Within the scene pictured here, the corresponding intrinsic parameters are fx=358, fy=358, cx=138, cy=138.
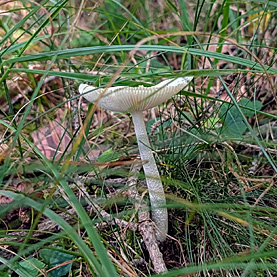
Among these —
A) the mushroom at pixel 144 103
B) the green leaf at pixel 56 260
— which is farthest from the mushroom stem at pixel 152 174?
the green leaf at pixel 56 260

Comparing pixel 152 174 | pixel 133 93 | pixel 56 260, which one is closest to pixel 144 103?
pixel 133 93

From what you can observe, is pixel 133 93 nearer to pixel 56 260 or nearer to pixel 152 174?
pixel 152 174

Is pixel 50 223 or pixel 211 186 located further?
pixel 50 223

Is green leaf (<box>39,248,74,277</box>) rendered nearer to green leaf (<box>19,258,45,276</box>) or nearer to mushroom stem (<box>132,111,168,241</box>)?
green leaf (<box>19,258,45,276</box>)

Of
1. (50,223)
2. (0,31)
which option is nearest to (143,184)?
(50,223)

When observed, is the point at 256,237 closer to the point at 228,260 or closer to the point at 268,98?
the point at 228,260

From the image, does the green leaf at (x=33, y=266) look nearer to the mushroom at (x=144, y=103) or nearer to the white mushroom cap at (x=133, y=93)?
the mushroom at (x=144, y=103)

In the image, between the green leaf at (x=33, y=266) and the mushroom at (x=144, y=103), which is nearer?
the mushroom at (x=144, y=103)
